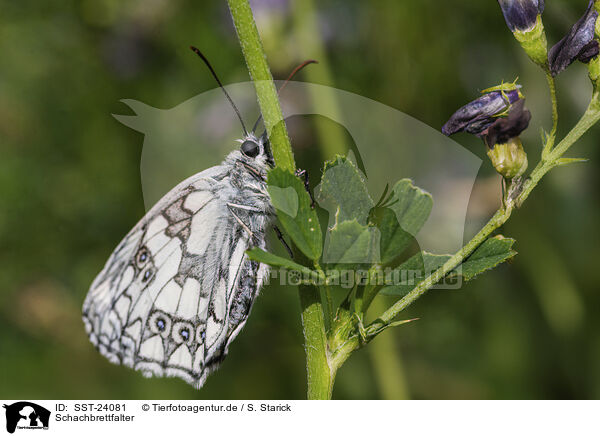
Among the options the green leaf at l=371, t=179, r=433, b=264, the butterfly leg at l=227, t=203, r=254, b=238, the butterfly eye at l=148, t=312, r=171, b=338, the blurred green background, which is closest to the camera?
the green leaf at l=371, t=179, r=433, b=264

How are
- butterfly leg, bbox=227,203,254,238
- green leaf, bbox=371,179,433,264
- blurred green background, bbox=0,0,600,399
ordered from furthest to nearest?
blurred green background, bbox=0,0,600,399 < butterfly leg, bbox=227,203,254,238 < green leaf, bbox=371,179,433,264

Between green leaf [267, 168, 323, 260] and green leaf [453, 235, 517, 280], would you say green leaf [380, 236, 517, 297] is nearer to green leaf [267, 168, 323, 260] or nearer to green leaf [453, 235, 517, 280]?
green leaf [453, 235, 517, 280]

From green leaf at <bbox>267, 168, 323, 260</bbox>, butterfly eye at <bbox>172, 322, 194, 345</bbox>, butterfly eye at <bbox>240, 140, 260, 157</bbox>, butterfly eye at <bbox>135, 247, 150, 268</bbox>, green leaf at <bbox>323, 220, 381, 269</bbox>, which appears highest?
butterfly eye at <bbox>240, 140, 260, 157</bbox>

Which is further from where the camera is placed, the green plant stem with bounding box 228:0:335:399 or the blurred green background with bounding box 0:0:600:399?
the blurred green background with bounding box 0:0:600:399

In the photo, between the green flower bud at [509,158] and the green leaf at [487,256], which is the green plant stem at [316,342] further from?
the green flower bud at [509,158]
